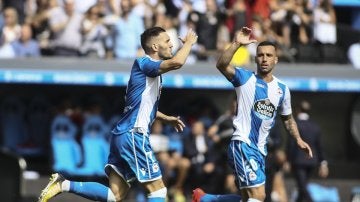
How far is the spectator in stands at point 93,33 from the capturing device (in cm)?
1784

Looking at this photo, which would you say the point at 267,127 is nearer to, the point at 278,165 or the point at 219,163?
the point at 278,165

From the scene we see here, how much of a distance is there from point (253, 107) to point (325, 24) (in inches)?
370

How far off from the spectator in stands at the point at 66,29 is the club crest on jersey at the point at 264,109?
7.31m

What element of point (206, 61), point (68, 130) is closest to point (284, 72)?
point (206, 61)

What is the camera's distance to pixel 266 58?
35.6 ft

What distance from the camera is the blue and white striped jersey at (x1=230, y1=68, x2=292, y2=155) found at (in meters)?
10.9

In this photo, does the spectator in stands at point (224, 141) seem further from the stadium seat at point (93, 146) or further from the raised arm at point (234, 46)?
the raised arm at point (234, 46)

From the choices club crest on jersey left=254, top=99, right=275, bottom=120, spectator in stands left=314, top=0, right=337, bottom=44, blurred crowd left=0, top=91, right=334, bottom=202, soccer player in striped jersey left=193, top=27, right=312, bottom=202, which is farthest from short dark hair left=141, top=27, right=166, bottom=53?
spectator in stands left=314, top=0, right=337, bottom=44

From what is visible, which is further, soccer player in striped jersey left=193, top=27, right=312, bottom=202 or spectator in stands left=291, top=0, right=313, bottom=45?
spectator in stands left=291, top=0, right=313, bottom=45

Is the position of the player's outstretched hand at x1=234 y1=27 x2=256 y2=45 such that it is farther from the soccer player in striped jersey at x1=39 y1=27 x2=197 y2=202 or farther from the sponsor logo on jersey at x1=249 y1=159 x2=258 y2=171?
the sponsor logo on jersey at x1=249 y1=159 x2=258 y2=171

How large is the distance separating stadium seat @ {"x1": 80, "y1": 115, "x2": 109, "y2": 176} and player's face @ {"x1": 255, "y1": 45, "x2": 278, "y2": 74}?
7.86 metres

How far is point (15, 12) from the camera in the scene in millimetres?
17828

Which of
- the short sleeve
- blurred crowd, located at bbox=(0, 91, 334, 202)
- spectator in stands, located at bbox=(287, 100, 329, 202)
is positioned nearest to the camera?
the short sleeve

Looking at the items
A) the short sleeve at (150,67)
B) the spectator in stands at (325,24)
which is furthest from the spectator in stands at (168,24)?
the short sleeve at (150,67)
